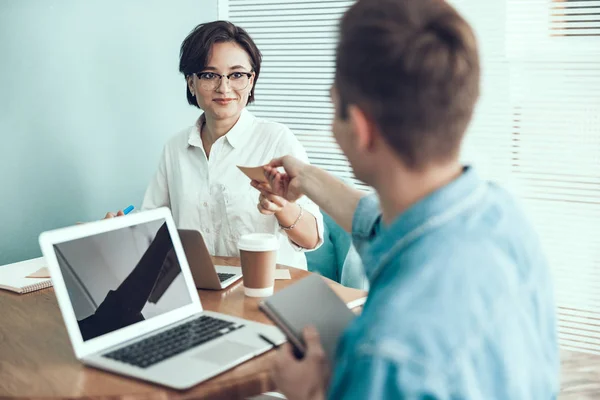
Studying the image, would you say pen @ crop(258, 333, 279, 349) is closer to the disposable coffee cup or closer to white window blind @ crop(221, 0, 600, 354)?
the disposable coffee cup

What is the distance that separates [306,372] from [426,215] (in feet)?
1.02

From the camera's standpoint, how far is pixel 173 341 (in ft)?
4.24

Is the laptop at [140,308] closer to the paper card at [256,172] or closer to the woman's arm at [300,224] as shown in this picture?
the paper card at [256,172]

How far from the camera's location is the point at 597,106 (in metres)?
2.70

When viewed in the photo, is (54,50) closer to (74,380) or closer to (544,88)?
(74,380)

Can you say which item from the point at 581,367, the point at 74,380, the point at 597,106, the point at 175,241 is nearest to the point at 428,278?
the point at 74,380

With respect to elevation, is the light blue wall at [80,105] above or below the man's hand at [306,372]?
above

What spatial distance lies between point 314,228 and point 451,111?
1256mm

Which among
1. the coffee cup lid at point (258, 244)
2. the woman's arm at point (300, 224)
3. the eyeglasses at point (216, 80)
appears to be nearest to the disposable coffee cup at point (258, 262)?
the coffee cup lid at point (258, 244)

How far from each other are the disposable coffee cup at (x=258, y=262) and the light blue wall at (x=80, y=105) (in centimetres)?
109

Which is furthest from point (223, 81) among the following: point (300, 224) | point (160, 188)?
point (300, 224)

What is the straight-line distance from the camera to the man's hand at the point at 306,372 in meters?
0.94

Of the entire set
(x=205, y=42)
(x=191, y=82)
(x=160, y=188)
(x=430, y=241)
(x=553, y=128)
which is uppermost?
(x=205, y=42)

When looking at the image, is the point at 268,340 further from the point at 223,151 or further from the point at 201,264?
the point at 223,151
